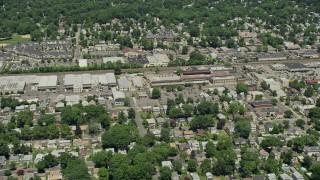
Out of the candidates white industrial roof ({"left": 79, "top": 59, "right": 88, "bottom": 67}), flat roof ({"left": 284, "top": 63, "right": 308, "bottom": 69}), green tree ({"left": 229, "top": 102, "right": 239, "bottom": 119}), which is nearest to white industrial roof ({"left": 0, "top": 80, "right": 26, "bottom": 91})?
white industrial roof ({"left": 79, "top": 59, "right": 88, "bottom": 67})

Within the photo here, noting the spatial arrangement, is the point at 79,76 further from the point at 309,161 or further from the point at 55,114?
the point at 309,161

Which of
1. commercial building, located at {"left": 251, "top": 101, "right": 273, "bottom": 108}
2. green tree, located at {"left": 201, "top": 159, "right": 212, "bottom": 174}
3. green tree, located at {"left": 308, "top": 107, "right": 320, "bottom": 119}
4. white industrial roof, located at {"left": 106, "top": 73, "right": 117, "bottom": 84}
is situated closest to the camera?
green tree, located at {"left": 201, "top": 159, "right": 212, "bottom": 174}

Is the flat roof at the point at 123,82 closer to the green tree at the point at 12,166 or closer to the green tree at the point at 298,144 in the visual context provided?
the green tree at the point at 12,166

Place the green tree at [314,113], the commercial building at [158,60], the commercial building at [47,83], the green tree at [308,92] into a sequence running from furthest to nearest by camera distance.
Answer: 1. the commercial building at [158,60]
2. the commercial building at [47,83]
3. the green tree at [308,92]
4. the green tree at [314,113]

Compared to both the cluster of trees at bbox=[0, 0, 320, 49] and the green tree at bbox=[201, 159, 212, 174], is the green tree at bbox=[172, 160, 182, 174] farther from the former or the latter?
the cluster of trees at bbox=[0, 0, 320, 49]

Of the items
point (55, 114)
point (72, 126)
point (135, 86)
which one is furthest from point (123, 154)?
point (135, 86)

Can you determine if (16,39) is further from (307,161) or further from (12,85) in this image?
(307,161)

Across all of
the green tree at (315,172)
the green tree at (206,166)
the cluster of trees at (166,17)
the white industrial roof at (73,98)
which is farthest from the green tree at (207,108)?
the cluster of trees at (166,17)

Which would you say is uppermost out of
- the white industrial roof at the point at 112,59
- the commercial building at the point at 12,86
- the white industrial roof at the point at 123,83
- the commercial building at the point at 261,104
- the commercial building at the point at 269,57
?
the commercial building at the point at 12,86
